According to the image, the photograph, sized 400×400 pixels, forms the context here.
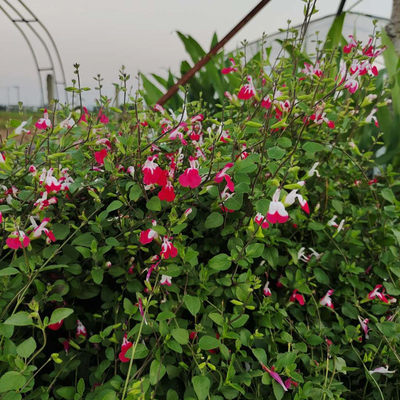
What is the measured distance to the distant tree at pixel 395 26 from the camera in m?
2.47

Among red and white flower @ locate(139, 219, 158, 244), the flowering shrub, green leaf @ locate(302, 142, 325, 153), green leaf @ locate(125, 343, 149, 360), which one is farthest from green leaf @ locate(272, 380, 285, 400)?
green leaf @ locate(302, 142, 325, 153)

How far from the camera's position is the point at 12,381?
0.70m

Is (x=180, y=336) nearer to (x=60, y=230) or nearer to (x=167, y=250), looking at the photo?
(x=167, y=250)

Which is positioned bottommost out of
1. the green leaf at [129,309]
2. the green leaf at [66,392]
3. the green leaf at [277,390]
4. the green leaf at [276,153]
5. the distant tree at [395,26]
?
the green leaf at [277,390]

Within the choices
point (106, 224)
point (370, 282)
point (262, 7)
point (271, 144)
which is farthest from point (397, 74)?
point (106, 224)

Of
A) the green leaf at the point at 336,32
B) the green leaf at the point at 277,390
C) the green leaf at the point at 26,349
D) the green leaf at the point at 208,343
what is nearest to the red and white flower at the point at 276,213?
the green leaf at the point at 208,343

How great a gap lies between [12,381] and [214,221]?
470 mm

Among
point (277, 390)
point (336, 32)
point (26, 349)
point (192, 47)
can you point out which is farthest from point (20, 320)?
point (192, 47)

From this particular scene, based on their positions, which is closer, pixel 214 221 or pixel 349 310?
pixel 214 221

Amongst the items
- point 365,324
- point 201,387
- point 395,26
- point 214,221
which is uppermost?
point 395,26

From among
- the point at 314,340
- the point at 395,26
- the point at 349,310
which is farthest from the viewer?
the point at 395,26

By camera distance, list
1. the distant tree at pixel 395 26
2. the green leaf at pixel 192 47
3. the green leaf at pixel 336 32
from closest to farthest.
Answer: the green leaf at pixel 336 32 → the distant tree at pixel 395 26 → the green leaf at pixel 192 47

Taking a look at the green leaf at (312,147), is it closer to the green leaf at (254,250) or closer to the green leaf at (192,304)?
the green leaf at (254,250)

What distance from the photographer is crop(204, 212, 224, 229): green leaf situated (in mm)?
926
